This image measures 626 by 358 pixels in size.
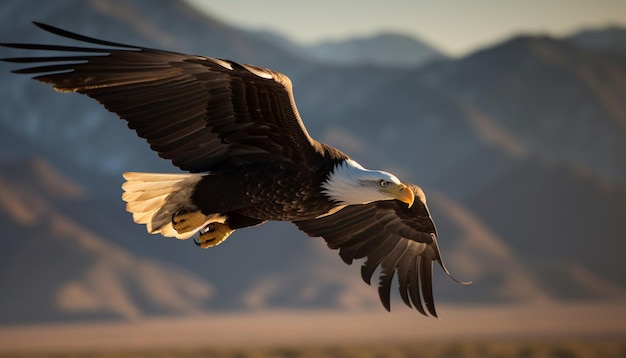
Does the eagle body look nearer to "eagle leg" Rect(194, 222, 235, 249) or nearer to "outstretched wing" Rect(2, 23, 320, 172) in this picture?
"outstretched wing" Rect(2, 23, 320, 172)

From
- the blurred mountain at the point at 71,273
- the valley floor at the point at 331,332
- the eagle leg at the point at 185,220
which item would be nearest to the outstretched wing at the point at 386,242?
the eagle leg at the point at 185,220

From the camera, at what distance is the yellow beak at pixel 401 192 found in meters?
8.78

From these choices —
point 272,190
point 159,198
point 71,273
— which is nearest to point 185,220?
point 159,198

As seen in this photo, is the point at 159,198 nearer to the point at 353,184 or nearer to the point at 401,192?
the point at 353,184

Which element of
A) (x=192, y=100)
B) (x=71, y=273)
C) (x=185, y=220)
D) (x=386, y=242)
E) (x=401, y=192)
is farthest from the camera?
(x=71, y=273)

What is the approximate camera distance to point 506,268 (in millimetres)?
75188

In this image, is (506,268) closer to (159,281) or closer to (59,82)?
(159,281)

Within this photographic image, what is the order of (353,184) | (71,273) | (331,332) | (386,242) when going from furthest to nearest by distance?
(71,273)
(331,332)
(386,242)
(353,184)

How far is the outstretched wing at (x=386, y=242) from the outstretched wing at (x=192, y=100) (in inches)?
74.5

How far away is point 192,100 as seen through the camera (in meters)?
8.52

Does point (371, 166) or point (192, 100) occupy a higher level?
point (371, 166)

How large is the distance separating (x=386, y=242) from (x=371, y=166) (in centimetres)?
7340

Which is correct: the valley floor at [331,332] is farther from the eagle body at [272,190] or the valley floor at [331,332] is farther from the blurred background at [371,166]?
the eagle body at [272,190]

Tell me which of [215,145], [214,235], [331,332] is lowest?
[214,235]
